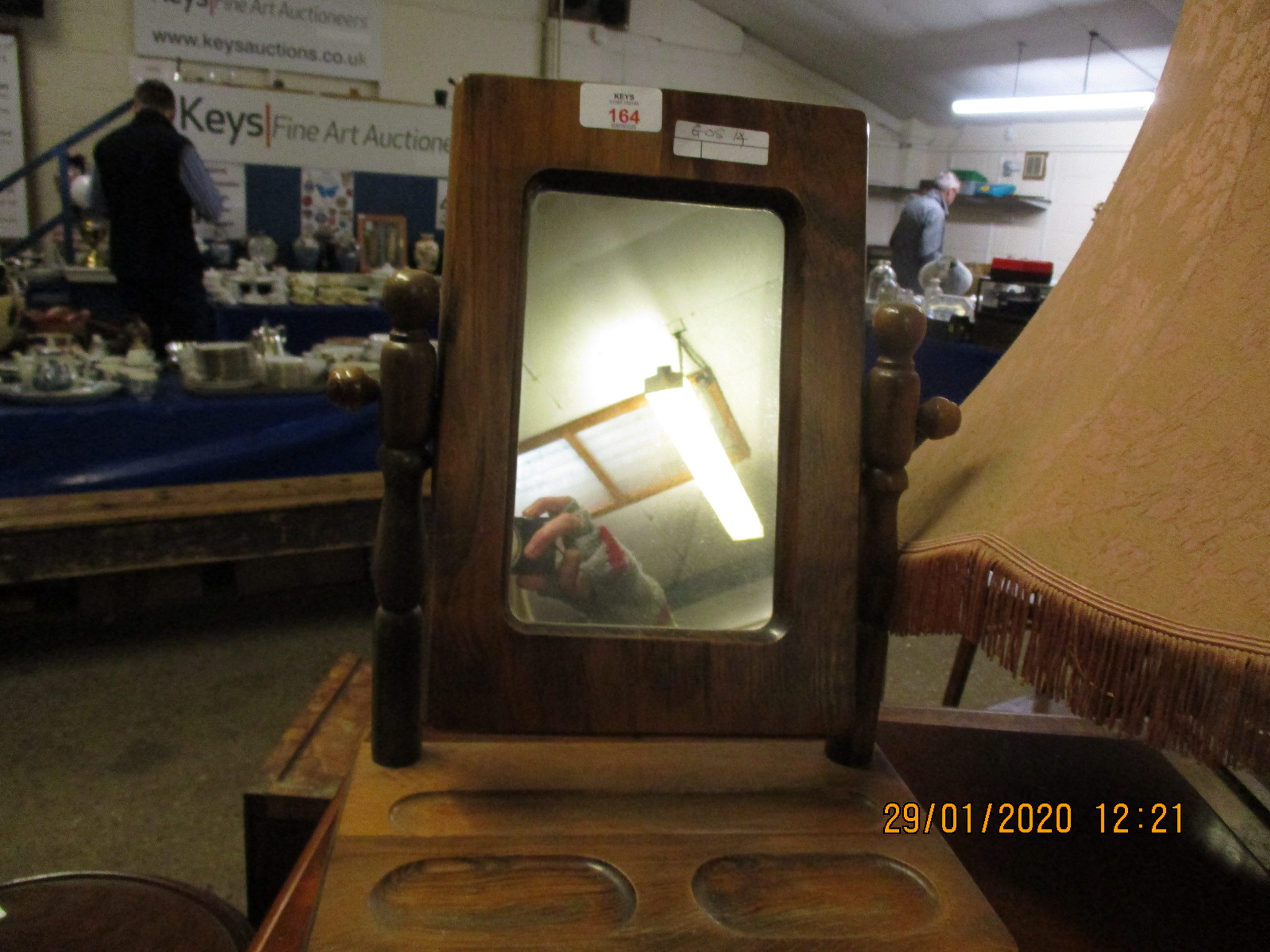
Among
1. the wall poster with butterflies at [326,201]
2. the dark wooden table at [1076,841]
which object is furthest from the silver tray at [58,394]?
the wall poster with butterflies at [326,201]

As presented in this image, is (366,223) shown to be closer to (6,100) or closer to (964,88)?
(6,100)

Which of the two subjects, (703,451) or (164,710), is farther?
(164,710)

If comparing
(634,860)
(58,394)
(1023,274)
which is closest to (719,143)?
(634,860)

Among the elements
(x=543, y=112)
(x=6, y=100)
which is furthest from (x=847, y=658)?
(x=6, y=100)

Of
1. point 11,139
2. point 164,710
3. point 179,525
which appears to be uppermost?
point 11,139

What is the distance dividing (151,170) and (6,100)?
7.03 ft

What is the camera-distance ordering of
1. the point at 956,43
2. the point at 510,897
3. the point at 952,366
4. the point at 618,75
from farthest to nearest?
the point at 618,75
the point at 956,43
the point at 952,366
the point at 510,897

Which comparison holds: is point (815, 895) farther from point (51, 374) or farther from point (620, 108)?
point (51, 374)

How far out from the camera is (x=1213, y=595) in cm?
46

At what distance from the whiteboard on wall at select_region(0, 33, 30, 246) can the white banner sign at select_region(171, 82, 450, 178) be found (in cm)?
69

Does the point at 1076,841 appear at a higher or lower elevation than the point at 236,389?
lower

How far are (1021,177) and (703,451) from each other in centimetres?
703

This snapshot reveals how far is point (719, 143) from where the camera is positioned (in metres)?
0.57

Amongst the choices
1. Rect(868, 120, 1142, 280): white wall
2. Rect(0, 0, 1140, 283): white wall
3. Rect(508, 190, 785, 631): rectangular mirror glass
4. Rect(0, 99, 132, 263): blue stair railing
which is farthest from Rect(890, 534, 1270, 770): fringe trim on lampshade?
Rect(868, 120, 1142, 280): white wall
